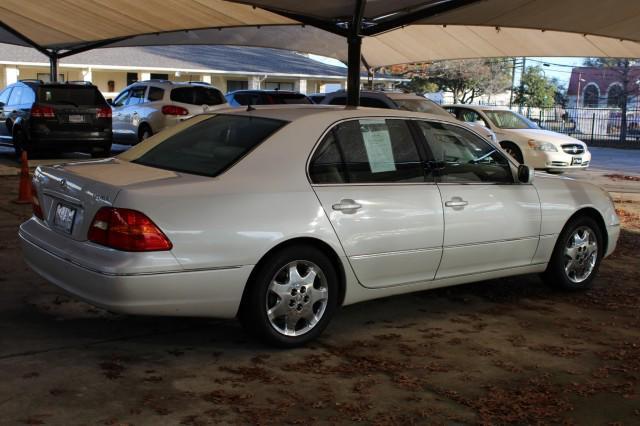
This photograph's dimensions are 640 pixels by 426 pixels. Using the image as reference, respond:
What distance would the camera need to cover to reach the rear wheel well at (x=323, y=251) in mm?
4758

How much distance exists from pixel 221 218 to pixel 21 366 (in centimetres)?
149

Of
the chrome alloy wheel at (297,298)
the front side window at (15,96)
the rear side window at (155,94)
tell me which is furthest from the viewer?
the rear side window at (155,94)

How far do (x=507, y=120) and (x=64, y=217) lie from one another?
14384 mm

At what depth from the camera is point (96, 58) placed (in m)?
35.4

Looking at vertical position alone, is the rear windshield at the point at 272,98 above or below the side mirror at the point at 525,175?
above

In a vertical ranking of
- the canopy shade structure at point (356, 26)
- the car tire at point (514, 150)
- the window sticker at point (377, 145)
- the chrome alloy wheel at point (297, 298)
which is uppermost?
the canopy shade structure at point (356, 26)

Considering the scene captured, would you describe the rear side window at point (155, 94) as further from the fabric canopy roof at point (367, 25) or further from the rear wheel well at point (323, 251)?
the rear wheel well at point (323, 251)

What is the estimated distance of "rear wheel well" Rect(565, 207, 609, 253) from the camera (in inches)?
262

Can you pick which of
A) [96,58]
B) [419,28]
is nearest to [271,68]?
[96,58]

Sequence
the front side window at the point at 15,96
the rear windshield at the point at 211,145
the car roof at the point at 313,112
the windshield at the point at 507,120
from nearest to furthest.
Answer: the rear windshield at the point at 211,145, the car roof at the point at 313,112, the front side window at the point at 15,96, the windshield at the point at 507,120

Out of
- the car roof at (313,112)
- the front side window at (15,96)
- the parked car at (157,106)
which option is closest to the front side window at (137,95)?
the parked car at (157,106)

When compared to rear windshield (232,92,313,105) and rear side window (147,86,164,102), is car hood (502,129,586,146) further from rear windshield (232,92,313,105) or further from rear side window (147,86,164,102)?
rear side window (147,86,164,102)

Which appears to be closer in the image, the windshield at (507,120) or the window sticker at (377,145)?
the window sticker at (377,145)

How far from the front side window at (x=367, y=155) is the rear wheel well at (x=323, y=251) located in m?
0.42
